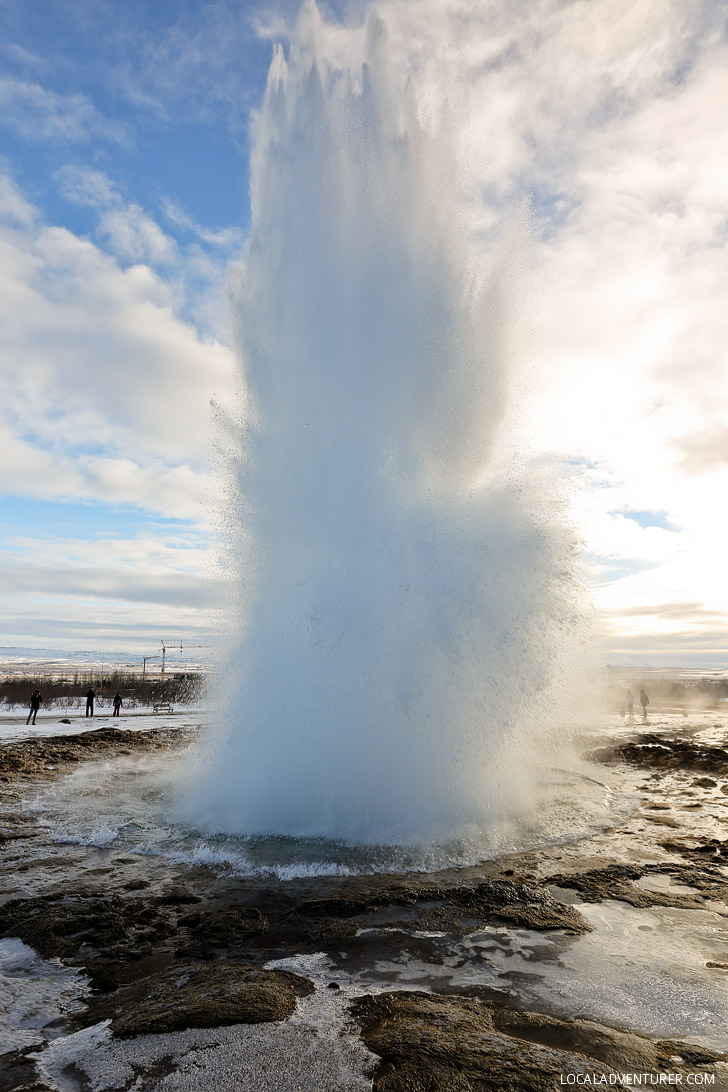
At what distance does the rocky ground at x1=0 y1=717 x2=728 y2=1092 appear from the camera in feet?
11.7

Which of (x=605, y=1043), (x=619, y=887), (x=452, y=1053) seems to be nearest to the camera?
(x=452, y=1053)

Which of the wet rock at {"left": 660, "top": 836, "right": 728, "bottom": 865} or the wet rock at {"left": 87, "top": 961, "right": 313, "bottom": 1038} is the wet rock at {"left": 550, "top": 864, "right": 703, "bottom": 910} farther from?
the wet rock at {"left": 87, "top": 961, "right": 313, "bottom": 1038}

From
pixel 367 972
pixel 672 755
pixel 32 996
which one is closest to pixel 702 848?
pixel 367 972

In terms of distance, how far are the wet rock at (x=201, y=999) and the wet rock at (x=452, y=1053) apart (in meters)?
0.65

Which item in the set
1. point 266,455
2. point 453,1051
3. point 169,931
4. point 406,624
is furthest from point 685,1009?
point 266,455

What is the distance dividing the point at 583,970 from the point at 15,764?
1654 centimetres

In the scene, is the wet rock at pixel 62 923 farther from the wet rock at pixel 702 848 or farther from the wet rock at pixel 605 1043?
the wet rock at pixel 702 848

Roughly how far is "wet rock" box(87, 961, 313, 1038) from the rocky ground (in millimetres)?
19

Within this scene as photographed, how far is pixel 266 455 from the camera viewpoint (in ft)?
39.3

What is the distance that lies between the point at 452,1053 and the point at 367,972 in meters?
1.45

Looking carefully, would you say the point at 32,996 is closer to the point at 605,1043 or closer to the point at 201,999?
the point at 201,999

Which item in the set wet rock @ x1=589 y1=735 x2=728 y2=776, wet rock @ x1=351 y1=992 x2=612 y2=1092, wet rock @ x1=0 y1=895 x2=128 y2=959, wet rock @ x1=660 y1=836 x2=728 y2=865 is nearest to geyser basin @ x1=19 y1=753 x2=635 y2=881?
wet rock @ x1=660 y1=836 x2=728 y2=865

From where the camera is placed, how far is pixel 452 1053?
3.63 metres

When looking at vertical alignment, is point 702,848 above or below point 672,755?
above
